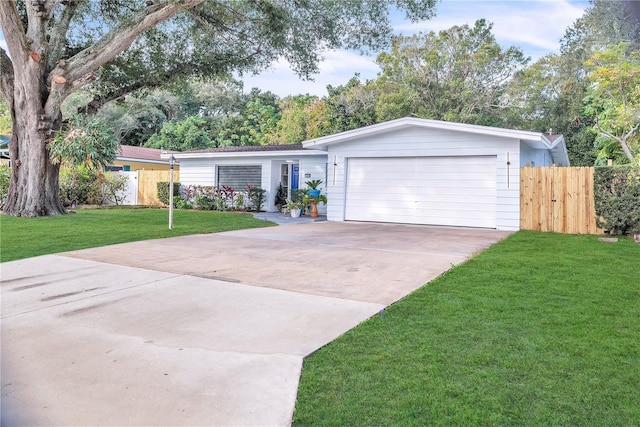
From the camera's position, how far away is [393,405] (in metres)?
2.39

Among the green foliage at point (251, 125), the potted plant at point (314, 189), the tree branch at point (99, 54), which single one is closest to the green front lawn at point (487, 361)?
the tree branch at point (99, 54)

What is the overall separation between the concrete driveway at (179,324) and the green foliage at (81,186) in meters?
11.5

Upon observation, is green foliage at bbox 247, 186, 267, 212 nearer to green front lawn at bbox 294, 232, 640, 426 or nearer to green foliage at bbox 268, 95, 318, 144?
green front lawn at bbox 294, 232, 640, 426

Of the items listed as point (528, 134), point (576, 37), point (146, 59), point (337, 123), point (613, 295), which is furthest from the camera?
point (576, 37)

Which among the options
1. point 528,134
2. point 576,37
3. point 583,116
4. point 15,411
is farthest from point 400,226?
point 576,37

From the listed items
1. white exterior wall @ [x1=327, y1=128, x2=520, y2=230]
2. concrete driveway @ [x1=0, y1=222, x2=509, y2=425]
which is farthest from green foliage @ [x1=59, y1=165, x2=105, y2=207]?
concrete driveway @ [x1=0, y1=222, x2=509, y2=425]

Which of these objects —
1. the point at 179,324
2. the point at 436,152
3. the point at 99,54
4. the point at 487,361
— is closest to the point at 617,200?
the point at 436,152

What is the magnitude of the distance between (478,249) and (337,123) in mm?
17793

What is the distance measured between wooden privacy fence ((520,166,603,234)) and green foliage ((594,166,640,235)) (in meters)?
0.16

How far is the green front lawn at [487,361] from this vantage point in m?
2.33

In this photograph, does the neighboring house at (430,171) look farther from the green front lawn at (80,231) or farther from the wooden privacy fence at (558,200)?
the green front lawn at (80,231)

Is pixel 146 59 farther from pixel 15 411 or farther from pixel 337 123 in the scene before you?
pixel 15 411

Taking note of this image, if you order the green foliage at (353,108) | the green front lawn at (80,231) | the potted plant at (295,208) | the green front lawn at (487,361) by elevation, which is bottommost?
the green front lawn at (487,361)

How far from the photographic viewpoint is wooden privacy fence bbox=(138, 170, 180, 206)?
1973cm
